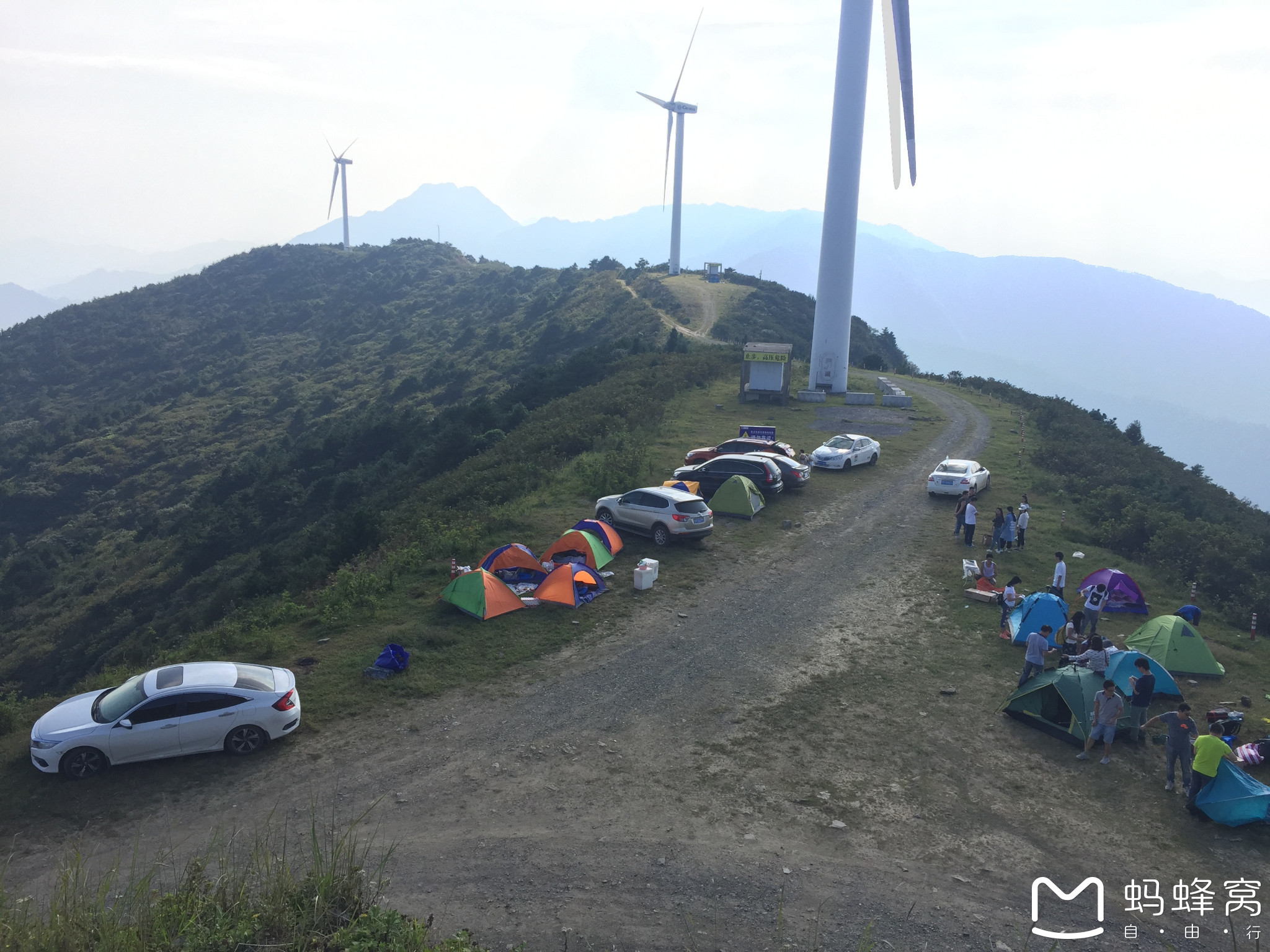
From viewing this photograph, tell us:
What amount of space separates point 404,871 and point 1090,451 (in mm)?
36407

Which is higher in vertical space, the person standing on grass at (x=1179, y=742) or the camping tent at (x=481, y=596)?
the person standing on grass at (x=1179, y=742)

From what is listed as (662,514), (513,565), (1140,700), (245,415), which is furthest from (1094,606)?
(245,415)

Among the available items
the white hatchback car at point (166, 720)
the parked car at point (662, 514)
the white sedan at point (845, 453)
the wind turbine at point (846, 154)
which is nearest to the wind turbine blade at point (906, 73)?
the wind turbine at point (846, 154)

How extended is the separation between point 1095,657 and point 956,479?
1480 cm

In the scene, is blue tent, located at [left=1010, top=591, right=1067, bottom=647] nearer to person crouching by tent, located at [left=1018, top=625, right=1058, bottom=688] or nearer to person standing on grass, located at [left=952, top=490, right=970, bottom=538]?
person crouching by tent, located at [left=1018, top=625, right=1058, bottom=688]

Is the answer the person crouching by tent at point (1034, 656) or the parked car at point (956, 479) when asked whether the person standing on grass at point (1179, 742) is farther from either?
the parked car at point (956, 479)

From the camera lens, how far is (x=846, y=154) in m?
43.6

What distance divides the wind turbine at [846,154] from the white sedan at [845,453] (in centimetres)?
1459

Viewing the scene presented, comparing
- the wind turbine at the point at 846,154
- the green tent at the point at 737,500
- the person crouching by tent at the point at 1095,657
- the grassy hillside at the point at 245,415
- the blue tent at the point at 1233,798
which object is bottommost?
the grassy hillside at the point at 245,415

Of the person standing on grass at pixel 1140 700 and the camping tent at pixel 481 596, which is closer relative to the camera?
the person standing on grass at pixel 1140 700

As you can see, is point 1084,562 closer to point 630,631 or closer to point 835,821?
point 630,631

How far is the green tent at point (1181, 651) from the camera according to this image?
15.7 metres

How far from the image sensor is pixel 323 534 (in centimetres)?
2777

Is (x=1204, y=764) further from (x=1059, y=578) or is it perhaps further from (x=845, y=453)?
(x=845, y=453)
